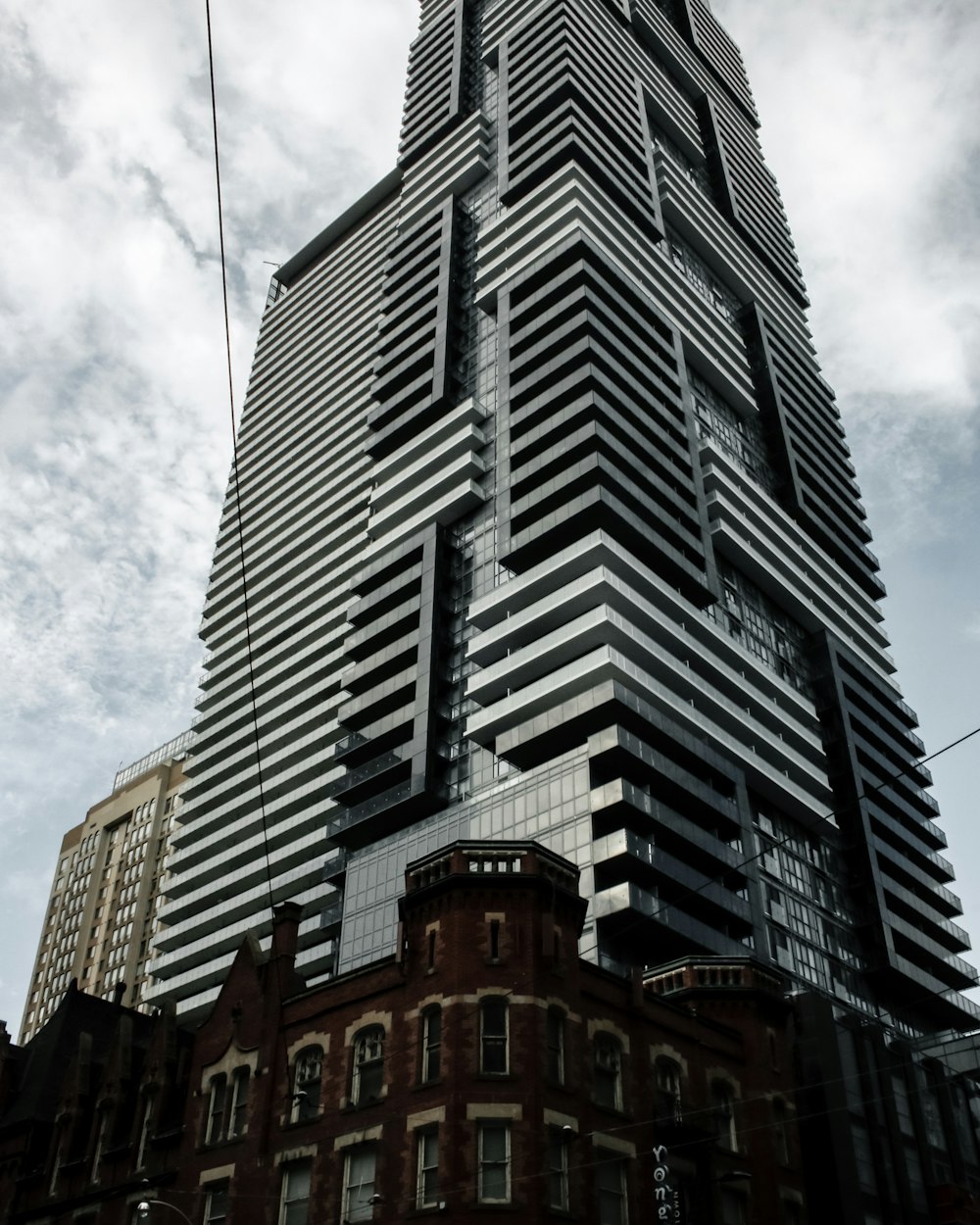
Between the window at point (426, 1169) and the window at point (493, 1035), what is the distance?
238cm

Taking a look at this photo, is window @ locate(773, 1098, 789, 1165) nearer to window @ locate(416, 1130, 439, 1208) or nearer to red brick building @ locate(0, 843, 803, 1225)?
red brick building @ locate(0, 843, 803, 1225)

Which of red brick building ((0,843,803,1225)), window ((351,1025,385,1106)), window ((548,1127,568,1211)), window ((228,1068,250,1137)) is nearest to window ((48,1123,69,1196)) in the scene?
red brick building ((0,843,803,1225))

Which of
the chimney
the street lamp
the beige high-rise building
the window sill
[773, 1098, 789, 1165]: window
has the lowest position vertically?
the street lamp

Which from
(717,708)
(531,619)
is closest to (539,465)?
(531,619)

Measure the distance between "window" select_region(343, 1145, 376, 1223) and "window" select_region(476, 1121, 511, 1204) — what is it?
3.56m

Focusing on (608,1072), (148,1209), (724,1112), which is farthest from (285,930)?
(724,1112)

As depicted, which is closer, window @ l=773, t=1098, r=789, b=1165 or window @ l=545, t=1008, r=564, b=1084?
window @ l=545, t=1008, r=564, b=1084

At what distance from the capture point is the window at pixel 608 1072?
36.8 meters

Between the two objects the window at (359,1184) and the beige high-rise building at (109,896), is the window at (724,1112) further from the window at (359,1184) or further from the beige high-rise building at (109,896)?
the beige high-rise building at (109,896)

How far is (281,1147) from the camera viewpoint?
3741 centimetres

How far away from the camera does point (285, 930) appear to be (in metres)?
42.9

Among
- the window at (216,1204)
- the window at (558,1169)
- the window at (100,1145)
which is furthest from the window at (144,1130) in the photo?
the window at (558,1169)

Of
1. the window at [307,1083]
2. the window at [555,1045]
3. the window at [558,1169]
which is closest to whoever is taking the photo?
the window at [558,1169]

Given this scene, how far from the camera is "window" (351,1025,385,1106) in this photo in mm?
36156
